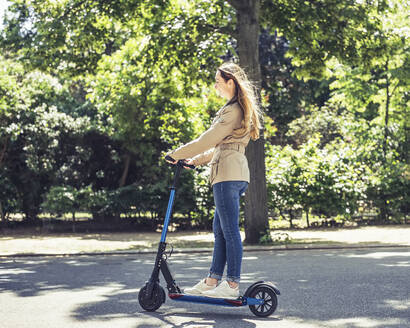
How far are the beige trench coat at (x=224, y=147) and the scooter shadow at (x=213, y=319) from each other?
3.80 ft

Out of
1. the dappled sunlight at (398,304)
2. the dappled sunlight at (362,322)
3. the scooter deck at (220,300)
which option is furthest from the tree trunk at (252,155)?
the dappled sunlight at (362,322)

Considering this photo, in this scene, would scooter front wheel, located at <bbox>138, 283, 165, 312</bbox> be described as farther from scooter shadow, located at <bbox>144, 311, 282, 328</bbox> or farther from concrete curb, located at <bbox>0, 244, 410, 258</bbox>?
concrete curb, located at <bbox>0, 244, 410, 258</bbox>

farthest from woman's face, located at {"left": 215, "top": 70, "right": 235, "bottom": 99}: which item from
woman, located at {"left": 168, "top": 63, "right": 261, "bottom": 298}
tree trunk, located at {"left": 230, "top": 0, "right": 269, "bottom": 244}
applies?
tree trunk, located at {"left": 230, "top": 0, "right": 269, "bottom": 244}

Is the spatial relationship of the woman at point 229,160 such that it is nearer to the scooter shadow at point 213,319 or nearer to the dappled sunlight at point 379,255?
the scooter shadow at point 213,319

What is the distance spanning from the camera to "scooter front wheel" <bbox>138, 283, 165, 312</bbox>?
5.23 meters

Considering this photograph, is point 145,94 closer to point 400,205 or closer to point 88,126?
point 88,126

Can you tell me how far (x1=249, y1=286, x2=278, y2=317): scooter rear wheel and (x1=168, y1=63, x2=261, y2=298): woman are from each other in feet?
0.62

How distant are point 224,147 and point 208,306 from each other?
62.0 inches

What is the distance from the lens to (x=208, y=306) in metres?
5.60

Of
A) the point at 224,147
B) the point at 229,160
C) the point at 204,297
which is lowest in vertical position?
the point at 204,297

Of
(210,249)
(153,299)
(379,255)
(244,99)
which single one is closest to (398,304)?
(153,299)

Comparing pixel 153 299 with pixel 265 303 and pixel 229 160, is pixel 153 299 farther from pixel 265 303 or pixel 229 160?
pixel 229 160

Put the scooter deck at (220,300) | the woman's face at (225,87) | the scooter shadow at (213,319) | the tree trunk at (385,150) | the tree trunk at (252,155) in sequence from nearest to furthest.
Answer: the scooter shadow at (213,319) → the scooter deck at (220,300) → the woman's face at (225,87) → the tree trunk at (252,155) → the tree trunk at (385,150)

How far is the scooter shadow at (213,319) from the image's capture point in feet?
15.7
